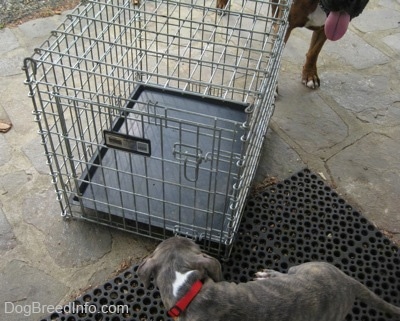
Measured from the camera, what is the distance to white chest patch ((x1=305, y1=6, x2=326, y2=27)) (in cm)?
287

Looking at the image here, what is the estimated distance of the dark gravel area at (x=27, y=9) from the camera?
3798 millimetres

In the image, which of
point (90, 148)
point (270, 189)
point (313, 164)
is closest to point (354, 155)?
point (313, 164)

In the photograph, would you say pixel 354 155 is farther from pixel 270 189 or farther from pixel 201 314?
pixel 201 314

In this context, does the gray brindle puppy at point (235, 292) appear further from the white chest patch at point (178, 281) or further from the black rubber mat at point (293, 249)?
the black rubber mat at point (293, 249)

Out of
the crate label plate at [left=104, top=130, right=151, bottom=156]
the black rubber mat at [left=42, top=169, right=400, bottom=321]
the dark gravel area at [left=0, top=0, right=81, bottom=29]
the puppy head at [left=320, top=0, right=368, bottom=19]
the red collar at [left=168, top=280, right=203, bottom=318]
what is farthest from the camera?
the dark gravel area at [left=0, top=0, right=81, bottom=29]

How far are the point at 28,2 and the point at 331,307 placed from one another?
138 inches

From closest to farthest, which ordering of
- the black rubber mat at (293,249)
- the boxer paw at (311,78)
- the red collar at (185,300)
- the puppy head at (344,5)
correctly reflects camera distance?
the red collar at (185,300)
the black rubber mat at (293,249)
the puppy head at (344,5)
the boxer paw at (311,78)

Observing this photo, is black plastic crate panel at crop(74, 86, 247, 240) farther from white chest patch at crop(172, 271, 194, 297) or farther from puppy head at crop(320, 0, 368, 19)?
puppy head at crop(320, 0, 368, 19)

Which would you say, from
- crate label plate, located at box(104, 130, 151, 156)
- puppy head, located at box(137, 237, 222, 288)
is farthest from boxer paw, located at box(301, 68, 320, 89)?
puppy head, located at box(137, 237, 222, 288)

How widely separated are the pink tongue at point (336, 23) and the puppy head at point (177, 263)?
1.70 metres

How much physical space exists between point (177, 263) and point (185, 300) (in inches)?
5.1

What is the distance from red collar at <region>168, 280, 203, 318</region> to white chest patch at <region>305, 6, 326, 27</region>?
6.28ft

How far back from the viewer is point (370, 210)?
2.61 metres

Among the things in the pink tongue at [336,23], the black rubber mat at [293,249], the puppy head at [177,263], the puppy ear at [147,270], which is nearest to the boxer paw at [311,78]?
the pink tongue at [336,23]
